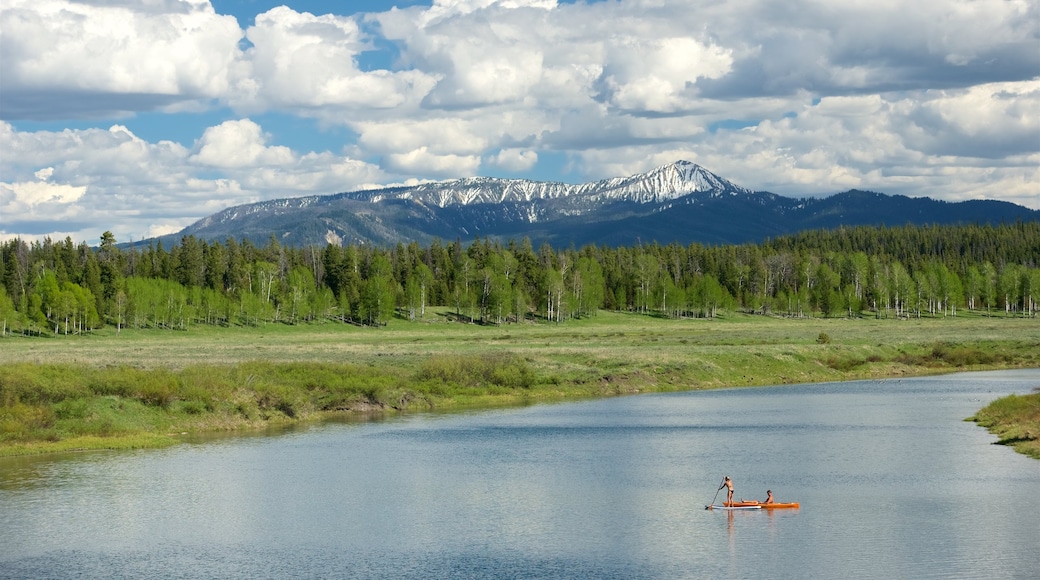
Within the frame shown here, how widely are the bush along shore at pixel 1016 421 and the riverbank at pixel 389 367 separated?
103ft

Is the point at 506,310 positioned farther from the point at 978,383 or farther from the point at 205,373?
the point at 205,373

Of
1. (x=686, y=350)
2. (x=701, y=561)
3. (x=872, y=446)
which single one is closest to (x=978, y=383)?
(x=686, y=350)

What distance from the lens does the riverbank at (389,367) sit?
5931 cm

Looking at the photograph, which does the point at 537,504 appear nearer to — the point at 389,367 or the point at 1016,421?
the point at 1016,421

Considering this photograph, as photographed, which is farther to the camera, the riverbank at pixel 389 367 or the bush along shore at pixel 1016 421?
the riverbank at pixel 389 367

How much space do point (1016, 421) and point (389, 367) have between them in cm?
4651

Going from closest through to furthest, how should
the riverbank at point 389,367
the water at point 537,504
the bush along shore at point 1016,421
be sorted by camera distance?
the water at point 537,504
the bush along shore at point 1016,421
the riverbank at point 389,367

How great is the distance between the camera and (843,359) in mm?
104812

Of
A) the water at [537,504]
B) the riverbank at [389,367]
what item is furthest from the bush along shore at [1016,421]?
the riverbank at [389,367]

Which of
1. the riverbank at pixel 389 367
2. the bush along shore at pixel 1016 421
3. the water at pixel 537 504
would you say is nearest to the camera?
the water at pixel 537 504

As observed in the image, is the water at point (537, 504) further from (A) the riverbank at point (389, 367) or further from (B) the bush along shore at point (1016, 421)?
(A) the riverbank at point (389, 367)

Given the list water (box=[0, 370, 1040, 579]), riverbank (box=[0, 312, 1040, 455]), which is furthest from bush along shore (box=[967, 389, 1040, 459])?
riverbank (box=[0, 312, 1040, 455])

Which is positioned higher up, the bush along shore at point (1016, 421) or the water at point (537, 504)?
the bush along shore at point (1016, 421)

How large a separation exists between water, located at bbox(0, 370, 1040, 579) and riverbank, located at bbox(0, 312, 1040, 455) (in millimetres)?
5741
